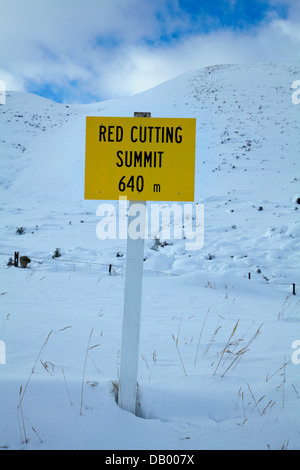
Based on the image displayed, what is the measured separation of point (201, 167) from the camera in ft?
59.8

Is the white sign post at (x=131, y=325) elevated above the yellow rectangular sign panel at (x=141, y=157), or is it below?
below

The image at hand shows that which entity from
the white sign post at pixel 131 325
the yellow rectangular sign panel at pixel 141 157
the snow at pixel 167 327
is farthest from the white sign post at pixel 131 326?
the yellow rectangular sign panel at pixel 141 157

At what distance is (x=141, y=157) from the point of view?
69.9 inches

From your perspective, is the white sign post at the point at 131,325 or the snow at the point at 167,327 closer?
the snow at the point at 167,327

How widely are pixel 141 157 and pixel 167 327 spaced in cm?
241

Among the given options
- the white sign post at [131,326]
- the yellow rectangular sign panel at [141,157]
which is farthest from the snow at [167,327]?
the yellow rectangular sign panel at [141,157]

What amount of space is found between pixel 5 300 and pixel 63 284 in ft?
4.17

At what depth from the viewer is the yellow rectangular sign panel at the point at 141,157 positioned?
5.80 feet

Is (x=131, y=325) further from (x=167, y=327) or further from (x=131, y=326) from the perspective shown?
(x=167, y=327)

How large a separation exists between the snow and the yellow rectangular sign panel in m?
1.26

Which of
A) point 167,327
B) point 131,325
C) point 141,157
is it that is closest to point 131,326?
point 131,325

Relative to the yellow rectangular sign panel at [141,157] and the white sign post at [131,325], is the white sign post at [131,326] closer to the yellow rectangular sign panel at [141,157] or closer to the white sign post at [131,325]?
the white sign post at [131,325]

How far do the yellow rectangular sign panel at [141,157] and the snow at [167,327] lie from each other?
4.13ft
